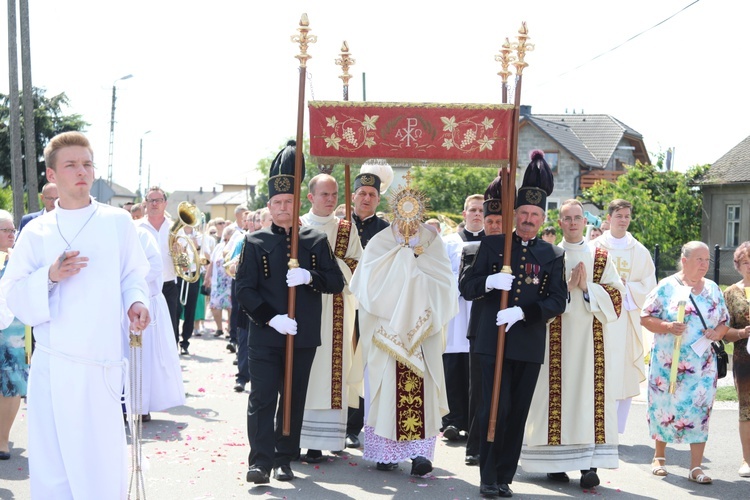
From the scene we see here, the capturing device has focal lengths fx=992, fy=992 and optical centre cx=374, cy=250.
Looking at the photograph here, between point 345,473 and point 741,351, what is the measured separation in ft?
10.8

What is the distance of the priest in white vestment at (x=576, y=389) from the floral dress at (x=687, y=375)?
1.55 ft

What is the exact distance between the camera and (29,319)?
5.18 m

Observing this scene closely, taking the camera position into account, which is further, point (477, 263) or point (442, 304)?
point (442, 304)

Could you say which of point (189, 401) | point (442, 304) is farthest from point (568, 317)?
point (189, 401)

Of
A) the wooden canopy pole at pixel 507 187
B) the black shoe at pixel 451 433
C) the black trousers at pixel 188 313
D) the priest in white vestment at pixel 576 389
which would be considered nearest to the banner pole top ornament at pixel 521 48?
the wooden canopy pole at pixel 507 187

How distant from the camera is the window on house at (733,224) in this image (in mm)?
40344

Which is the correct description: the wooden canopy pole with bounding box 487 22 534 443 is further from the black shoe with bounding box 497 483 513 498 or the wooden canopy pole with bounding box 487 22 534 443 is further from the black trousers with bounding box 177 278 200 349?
the black trousers with bounding box 177 278 200 349

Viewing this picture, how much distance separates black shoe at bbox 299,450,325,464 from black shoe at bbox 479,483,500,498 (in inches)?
62.7

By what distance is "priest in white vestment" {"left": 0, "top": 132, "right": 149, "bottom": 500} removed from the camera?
5.13 m

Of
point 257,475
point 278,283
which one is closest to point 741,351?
point 278,283

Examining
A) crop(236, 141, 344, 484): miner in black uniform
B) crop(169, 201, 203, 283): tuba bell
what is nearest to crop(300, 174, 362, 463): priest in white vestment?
crop(236, 141, 344, 484): miner in black uniform

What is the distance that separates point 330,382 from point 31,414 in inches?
126

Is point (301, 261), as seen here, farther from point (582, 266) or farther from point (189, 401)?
point (189, 401)

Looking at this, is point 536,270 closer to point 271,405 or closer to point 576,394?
point 576,394
